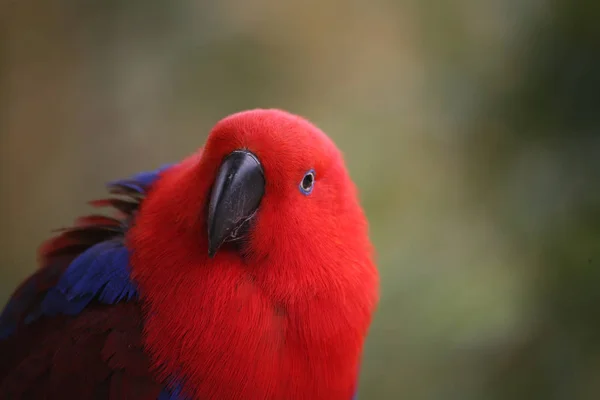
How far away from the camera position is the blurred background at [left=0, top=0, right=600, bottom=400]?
1.75 meters

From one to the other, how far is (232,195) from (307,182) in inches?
8.2

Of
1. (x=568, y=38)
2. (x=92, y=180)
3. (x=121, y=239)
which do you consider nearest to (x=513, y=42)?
(x=568, y=38)

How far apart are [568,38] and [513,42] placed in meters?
0.28

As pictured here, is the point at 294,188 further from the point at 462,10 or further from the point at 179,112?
the point at 179,112

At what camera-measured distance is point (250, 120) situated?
3.85 feet

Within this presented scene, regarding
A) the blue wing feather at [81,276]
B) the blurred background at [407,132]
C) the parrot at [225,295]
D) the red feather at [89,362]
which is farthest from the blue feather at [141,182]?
the blurred background at [407,132]

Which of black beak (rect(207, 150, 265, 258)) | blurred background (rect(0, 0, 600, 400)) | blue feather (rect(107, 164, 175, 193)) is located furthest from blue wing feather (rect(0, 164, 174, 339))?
blurred background (rect(0, 0, 600, 400))

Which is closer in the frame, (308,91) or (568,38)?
(568,38)

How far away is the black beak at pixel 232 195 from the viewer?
108 centimetres

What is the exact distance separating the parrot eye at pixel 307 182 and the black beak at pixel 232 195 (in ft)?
0.39

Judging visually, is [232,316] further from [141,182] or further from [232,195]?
[141,182]

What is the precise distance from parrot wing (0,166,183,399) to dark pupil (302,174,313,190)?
1.43 feet

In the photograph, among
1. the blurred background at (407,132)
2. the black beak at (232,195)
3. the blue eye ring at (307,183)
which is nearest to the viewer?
the black beak at (232,195)

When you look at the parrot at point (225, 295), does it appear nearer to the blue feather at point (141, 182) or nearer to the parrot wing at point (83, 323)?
the parrot wing at point (83, 323)
